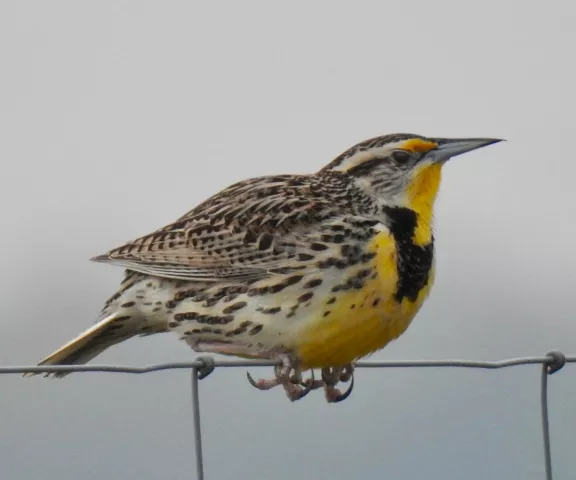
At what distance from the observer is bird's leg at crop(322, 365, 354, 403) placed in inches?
185

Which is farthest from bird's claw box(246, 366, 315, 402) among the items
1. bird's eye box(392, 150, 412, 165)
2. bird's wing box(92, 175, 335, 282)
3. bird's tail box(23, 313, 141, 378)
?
bird's eye box(392, 150, 412, 165)

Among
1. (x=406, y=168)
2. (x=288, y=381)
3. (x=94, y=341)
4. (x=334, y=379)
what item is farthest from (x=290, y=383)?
(x=406, y=168)

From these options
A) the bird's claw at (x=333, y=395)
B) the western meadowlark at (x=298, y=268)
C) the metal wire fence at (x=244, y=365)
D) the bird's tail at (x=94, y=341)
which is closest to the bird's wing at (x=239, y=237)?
the western meadowlark at (x=298, y=268)

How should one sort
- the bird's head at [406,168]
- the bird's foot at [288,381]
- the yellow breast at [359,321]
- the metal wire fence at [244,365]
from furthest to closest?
the bird's head at [406,168], the bird's foot at [288,381], the yellow breast at [359,321], the metal wire fence at [244,365]

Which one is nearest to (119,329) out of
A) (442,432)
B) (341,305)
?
(341,305)

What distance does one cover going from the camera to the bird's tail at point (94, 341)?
461 cm

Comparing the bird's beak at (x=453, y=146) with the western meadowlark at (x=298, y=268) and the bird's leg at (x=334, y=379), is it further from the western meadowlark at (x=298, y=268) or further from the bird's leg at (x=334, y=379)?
the bird's leg at (x=334, y=379)

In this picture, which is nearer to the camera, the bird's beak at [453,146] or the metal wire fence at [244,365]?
the metal wire fence at [244,365]

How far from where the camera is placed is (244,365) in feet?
12.6

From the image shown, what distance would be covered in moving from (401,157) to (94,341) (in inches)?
37.5

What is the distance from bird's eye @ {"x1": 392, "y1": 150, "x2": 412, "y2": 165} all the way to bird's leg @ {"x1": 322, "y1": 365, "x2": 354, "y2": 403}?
1.87 feet

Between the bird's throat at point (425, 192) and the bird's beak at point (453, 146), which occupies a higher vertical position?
the bird's beak at point (453, 146)

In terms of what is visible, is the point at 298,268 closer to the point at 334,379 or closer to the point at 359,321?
the point at 359,321

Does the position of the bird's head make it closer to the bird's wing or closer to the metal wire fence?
the bird's wing
